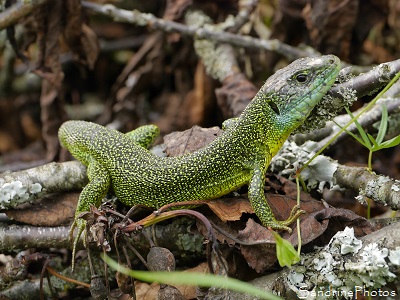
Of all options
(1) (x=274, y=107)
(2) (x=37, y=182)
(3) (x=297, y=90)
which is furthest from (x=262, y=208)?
(2) (x=37, y=182)

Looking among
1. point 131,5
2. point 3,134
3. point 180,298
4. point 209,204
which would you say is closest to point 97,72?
point 131,5

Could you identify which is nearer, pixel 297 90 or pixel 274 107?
pixel 297 90

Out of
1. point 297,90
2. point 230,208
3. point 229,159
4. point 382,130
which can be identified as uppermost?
point 297,90

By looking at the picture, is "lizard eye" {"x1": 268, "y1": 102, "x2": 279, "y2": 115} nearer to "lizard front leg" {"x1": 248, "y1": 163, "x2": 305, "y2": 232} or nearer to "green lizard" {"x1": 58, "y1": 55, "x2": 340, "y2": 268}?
"green lizard" {"x1": 58, "y1": 55, "x2": 340, "y2": 268}

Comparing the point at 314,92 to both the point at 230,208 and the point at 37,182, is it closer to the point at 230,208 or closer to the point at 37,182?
the point at 230,208

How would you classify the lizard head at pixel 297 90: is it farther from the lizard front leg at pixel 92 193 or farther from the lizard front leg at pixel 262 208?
the lizard front leg at pixel 92 193

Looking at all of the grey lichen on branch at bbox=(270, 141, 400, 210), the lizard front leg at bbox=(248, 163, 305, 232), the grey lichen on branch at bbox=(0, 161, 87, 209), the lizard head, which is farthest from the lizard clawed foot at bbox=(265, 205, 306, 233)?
the grey lichen on branch at bbox=(0, 161, 87, 209)

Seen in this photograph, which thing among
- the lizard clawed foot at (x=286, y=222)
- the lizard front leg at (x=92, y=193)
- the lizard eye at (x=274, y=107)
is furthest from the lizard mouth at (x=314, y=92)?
the lizard front leg at (x=92, y=193)

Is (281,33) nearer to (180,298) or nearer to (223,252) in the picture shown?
(223,252)
